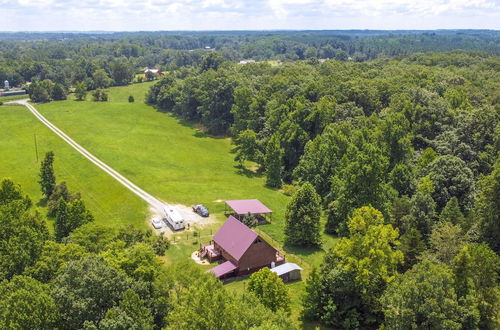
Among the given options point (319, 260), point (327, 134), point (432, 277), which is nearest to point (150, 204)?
point (319, 260)

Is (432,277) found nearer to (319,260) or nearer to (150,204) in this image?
(319,260)

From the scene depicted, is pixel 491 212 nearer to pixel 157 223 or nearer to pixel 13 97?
pixel 157 223

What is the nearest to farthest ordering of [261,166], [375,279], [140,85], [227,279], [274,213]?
[375,279], [227,279], [274,213], [261,166], [140,85]

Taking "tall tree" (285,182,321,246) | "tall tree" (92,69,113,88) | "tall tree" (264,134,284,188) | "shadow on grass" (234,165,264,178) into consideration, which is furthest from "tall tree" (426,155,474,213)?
"tall tree" (92,69,113,88)

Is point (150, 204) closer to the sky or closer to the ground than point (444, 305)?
closer to the ground

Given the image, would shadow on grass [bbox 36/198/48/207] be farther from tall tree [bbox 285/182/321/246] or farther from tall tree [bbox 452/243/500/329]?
tall tree [bbox 452/243/500/329]

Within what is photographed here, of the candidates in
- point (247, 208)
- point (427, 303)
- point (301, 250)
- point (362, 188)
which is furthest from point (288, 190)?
point (427, 303)
